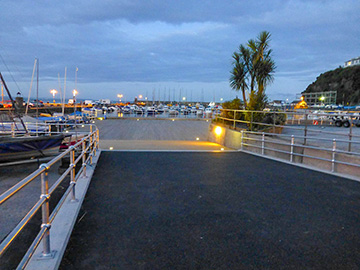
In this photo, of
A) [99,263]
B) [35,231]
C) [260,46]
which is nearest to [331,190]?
[99,263]

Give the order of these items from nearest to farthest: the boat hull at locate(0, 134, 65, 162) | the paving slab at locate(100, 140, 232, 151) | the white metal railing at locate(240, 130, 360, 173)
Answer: the white metal railing at locate(240, 130, 360, 173) → the boat hull at locate(0, 134, 65, 162) → the paving slab at locate(100, 140, 232, 151)

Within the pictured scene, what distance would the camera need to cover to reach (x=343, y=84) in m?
122

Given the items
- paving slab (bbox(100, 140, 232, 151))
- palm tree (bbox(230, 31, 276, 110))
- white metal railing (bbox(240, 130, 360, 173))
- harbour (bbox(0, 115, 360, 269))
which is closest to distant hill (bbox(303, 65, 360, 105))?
palm tree (bbox(230, 31, 276, 110))

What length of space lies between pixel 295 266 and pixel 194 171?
15.5 feet

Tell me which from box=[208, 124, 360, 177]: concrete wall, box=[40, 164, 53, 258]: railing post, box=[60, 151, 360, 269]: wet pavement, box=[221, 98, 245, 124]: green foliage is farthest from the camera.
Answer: box=[221, 98, 245, 124]: green foliage

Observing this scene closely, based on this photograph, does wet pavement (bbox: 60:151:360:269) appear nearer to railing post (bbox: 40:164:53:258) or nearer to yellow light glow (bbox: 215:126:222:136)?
railing post (bbox: 40:164:53:258)

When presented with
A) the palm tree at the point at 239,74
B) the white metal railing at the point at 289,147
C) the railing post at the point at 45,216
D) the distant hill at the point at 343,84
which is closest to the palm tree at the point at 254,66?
the palm tree at the point at 239,74

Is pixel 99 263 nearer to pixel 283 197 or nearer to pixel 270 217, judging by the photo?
pixel 270 217

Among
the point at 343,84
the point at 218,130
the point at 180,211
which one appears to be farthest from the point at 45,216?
the point at 343,84

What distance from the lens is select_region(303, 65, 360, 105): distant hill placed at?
10909cm

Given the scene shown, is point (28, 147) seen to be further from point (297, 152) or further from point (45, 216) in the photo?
point (297, 152)

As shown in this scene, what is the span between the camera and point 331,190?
6.22m

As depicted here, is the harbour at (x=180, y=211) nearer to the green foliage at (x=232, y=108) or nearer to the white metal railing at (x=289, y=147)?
the white metal railing at (x=289, y=147)

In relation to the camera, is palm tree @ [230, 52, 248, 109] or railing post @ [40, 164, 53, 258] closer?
railing post @ [40, 164, 53, 258]
